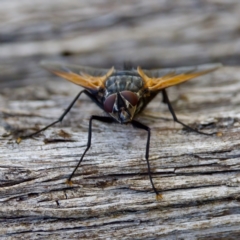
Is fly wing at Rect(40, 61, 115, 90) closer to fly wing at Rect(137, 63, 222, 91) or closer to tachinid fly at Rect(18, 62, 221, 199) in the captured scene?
tachinid fly at Rect(18, 62, 221, 199)

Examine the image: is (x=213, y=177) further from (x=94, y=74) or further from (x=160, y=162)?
(x=94, y=74)

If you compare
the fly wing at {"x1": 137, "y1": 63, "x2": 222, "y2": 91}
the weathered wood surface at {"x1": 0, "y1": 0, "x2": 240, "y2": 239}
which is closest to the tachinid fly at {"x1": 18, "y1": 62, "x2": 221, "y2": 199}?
the fly wing at {"x1": 137, "y1": 63, "x2": 222, "y2": 91}

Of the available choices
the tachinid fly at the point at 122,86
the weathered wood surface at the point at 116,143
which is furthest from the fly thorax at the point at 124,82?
the weathered wood surface at the point at 116,143

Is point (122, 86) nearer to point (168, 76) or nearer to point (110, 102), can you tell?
point (110, 102)

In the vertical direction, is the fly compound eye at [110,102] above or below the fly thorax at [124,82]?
below

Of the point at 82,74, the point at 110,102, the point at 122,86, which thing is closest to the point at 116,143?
the point at 110,102

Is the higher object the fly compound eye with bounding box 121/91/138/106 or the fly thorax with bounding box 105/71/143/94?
the fly thorax with bounding box 105/71/143/94

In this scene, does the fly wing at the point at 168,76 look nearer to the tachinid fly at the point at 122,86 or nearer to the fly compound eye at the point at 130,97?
the tachinid fly at the point at 122,86
